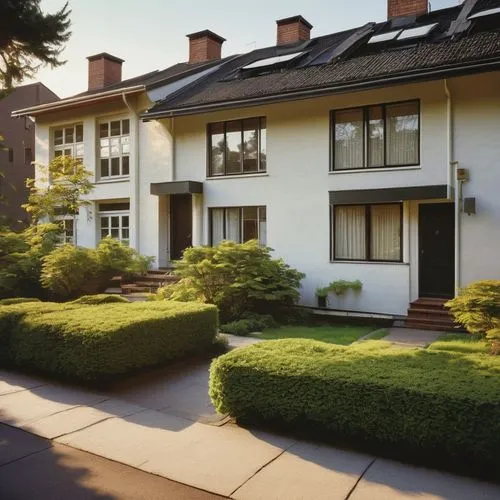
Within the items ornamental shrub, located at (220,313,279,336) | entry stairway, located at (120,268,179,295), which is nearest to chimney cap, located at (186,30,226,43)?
entry stairway, located at (120,268,179,295)

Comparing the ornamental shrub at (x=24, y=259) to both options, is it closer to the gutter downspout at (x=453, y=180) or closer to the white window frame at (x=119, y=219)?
the white window frame at (x=119, y=219)

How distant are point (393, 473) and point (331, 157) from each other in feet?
33.4

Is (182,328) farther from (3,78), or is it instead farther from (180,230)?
(180,230)

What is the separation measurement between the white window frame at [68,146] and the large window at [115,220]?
2281 millimetres

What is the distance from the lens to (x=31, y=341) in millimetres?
7281

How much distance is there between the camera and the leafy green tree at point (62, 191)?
17281mm

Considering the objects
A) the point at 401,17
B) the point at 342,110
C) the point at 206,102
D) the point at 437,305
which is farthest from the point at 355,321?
the point at 401,17

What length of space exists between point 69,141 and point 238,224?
28.4ft

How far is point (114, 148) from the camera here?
1814 cm

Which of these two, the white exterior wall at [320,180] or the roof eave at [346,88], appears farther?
the white exterior wall at [320,180]

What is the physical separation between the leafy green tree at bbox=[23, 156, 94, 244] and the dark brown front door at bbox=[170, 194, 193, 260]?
2975 millimetres

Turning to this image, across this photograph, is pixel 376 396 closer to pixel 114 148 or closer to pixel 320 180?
pixel 320 180

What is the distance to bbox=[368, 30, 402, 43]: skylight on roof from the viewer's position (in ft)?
47.8

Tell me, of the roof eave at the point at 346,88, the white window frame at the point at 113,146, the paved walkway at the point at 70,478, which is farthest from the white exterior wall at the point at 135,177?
the paved walkway at the point at 70,478
